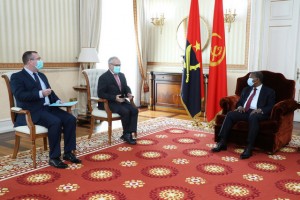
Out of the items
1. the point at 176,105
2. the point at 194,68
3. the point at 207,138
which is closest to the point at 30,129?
the point at 207,138

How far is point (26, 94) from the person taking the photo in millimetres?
3236

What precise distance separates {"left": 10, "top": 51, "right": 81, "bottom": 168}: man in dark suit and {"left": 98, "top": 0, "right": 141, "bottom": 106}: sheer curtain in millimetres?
2843

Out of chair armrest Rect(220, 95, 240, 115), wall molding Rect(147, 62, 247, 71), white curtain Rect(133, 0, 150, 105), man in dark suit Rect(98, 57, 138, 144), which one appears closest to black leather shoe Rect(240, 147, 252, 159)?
chair armrest Rect(220, 95, 240, 115)

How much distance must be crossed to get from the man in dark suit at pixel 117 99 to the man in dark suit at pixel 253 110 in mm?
1132

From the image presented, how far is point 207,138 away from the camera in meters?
4.50

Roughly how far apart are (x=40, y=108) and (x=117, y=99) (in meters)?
1.05

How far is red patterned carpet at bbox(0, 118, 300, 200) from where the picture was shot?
2.65m

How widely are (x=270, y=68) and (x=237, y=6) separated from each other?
1.31 meters

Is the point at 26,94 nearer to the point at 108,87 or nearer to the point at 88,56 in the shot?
the point at 108,87

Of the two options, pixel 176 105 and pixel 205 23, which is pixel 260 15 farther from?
pixel 176 105

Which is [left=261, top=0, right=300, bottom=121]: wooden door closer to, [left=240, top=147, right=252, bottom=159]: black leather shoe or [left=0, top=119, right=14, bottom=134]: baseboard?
[left=240, top=147, right=252, bottom=159]: black leather shoe

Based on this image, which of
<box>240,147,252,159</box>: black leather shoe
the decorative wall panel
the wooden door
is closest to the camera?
<box>240,147,252,159</box>: black leather shoe

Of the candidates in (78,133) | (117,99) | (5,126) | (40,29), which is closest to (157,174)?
(117,99)

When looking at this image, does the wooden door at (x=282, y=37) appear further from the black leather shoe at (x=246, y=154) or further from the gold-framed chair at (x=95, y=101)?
the gold-framed chair at (x=95, y=101)
